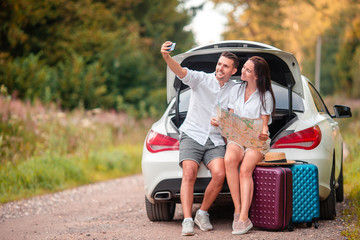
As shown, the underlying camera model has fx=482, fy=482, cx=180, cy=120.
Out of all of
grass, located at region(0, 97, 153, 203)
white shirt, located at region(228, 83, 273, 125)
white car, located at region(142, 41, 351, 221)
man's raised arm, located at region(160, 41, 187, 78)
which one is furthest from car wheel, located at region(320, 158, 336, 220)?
grass, located at region(0, 97, 153, 203)

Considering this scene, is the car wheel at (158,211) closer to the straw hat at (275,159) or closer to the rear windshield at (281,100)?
the rear windshield at (281,100)

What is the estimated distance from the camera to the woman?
457 cm

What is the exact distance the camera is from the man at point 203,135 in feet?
15.4

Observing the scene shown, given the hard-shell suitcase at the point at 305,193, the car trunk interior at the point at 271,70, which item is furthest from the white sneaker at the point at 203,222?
the car trunk interior at the point at 271,70

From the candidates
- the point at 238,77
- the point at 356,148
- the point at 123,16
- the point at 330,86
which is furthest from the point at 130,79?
the point at 330,86

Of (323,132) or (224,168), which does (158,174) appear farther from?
(323,132)

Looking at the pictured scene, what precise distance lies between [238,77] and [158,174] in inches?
63.7

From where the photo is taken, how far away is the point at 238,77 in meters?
5.70

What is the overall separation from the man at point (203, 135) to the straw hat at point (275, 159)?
422mm

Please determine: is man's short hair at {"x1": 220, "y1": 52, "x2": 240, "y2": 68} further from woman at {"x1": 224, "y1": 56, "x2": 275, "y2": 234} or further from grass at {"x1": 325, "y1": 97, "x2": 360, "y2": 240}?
grass at {"x1": 325, "y1": 97, "x2": 360, "y2": 240}

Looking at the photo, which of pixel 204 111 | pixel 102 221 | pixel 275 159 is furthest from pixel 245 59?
pixel 102 221

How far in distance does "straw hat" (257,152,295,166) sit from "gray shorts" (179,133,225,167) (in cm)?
45

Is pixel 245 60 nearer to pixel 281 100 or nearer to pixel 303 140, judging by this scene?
pixel 281 100

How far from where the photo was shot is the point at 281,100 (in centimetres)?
541
